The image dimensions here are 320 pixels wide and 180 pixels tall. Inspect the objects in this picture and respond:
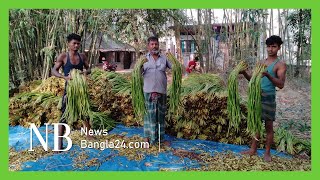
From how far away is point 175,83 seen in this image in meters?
4.43

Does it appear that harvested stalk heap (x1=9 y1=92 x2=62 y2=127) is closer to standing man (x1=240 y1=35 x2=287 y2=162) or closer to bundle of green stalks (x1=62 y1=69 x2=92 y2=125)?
bundle of green stalks (x1=62 y1=69 x2=92 y2=125)

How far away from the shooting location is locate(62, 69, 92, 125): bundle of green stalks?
4262 millimetres

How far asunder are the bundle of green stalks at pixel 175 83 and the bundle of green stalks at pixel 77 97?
1014mm

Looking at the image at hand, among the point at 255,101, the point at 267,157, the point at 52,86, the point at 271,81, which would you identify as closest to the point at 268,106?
the point at 255,101

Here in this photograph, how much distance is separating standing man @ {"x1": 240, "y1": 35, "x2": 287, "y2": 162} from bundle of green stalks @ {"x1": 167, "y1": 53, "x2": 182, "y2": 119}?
75cm

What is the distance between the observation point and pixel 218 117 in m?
4.78

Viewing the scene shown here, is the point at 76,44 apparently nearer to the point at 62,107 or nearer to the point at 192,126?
the point at 62,107

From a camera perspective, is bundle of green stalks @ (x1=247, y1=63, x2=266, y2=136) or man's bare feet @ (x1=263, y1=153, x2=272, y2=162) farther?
man's bare feet @ (x1=263, y1=153, x2=272, y2=162)

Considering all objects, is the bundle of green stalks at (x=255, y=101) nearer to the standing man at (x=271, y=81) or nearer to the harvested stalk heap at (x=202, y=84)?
the standing man at (x=271, y=81)

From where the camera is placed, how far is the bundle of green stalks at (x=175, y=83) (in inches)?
173

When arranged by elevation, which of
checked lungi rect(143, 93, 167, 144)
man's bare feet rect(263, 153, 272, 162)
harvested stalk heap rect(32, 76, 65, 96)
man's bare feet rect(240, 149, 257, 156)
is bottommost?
man's bare feet rect(263, 153, 272, 162)

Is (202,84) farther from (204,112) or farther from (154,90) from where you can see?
(154,90)

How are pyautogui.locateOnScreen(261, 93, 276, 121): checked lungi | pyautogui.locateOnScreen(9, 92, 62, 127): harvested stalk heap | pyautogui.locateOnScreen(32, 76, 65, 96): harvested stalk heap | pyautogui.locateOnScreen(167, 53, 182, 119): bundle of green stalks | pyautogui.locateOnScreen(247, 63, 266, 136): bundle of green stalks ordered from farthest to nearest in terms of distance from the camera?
1. pyautogui.locateOnScreen(32, 76, 65, 96): harvested stalk heap
2. pyautogui.locateOnScreen(9, 92, 62, 127): harvested stalk heap
3. pyautogui.locateOnScreen(167, 53, 182, 119): bundle of green stalks
4. pyautogui.locateOnScreen(261, 93, 276, 121): checked lungi
5. pyautogui.locateOnScreen(247, 63, 266, 136): bundle of green stalks

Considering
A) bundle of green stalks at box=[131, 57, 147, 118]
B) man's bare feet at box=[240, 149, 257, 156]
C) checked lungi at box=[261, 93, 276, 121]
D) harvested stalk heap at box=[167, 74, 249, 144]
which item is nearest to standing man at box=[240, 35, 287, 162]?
checked lungi at box=[261, 93, 276, 121]
